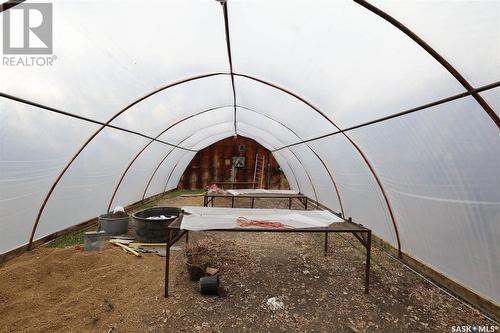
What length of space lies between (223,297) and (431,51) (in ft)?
11.7

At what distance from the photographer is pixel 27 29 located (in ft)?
8.34

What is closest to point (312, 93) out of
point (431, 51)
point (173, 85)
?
point (431, 51)

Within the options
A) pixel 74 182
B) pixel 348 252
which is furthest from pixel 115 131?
pixel 348 252

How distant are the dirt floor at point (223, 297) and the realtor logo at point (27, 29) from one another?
2788 mm

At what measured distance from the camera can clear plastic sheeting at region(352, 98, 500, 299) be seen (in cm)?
257

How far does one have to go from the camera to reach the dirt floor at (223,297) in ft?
8.89

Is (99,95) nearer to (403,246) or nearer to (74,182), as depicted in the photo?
(74,182)

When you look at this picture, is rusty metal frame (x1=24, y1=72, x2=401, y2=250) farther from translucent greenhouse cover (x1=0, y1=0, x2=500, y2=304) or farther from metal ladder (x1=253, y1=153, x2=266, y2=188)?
metal ladder (x1=253, y1=153, x2=266, y2=188)

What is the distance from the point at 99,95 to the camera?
397cm

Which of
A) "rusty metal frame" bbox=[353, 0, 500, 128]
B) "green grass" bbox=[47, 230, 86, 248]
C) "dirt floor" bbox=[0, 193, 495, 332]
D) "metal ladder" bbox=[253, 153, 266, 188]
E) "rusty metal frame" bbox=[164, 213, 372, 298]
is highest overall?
"rusty metal frame" bbox=[353, 0, 500, 128]

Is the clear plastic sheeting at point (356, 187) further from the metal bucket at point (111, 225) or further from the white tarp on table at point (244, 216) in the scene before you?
the metal bucket at point (111, 225)

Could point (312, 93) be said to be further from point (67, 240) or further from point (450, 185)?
point (67, 240)

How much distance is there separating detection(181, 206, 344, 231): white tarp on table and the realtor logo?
2638mm

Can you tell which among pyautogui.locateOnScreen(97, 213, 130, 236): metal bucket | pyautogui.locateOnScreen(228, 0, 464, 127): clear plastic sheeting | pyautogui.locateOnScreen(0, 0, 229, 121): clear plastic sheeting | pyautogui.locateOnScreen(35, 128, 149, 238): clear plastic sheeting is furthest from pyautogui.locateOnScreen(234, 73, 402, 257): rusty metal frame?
pyautogui.locateOnScreen(97, 213, 130, 236): metal bucket
